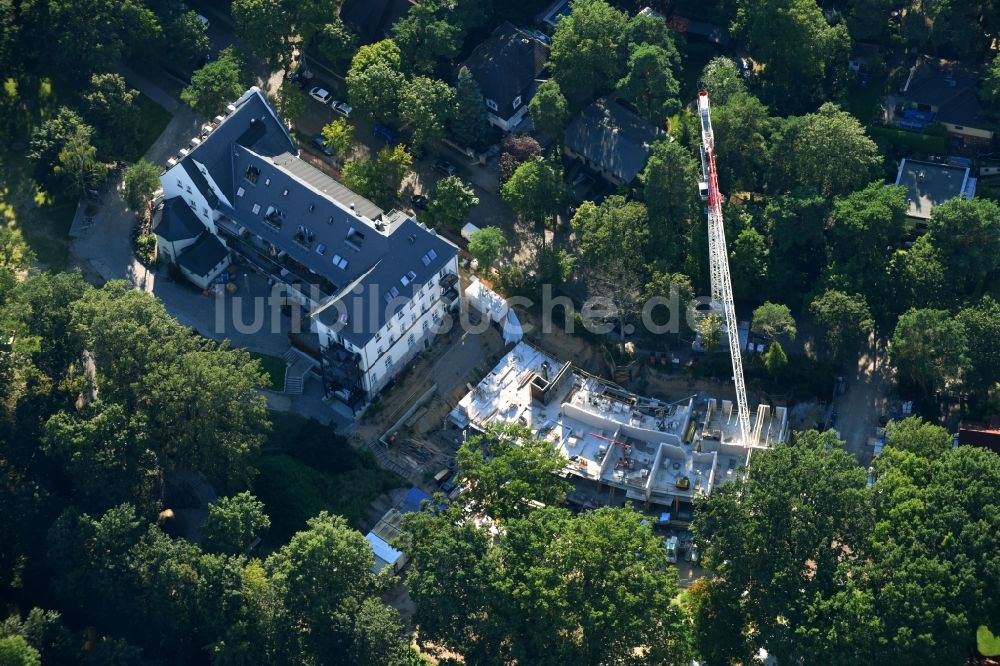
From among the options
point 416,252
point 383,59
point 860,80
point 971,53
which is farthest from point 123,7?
point 971,53

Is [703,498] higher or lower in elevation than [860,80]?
lower

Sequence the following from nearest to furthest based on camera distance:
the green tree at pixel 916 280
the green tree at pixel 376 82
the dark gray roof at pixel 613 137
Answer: the green tree at pixel 916 280 < the dark gray roof at pixel 613 137 < the green tree at pixel 376 82

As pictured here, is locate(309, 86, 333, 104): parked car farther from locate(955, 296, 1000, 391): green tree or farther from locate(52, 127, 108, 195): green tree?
locate(955, 296, 1000, 391): green tree

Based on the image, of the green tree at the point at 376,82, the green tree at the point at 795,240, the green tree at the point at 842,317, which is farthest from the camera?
the green tree at the point at 376,82

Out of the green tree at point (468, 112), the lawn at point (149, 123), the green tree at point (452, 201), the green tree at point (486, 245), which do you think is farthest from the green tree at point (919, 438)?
the lawn at point (149, 123)

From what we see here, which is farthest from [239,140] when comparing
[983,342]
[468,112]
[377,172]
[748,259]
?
[983,342]

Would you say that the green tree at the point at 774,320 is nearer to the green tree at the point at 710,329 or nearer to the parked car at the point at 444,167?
the green tree at the point at 710,329

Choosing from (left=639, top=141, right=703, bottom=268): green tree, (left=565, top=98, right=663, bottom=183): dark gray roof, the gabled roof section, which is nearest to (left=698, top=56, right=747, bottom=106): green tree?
(left=565, top=98, right=663, bottom=183): dark gray roof

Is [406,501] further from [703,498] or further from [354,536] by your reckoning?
[703,498]
